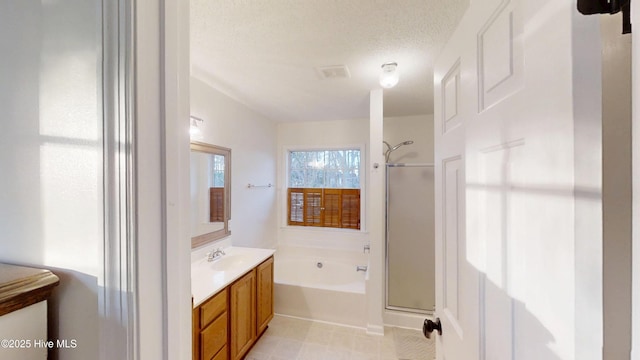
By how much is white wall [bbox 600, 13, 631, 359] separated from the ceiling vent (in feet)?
5.79

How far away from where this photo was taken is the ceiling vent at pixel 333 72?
6.32 ft

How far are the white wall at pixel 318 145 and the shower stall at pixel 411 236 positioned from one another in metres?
0.41

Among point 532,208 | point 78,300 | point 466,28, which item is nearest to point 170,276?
point 78,300

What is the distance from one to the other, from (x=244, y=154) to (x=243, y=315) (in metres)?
1.71

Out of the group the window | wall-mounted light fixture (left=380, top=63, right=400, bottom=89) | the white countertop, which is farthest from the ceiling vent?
the white countertop

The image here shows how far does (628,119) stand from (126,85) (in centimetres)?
79

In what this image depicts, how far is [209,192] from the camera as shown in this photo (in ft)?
7.95

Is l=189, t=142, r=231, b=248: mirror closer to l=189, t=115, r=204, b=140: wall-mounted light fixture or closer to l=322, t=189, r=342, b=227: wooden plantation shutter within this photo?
l=189, t=115, r=204, b=140: wall-mounted light fixture

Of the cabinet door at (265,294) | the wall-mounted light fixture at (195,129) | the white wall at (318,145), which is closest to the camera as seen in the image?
the wall-mounted light fixture at (195,129)

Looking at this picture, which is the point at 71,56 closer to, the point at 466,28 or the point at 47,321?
the point at 47,321

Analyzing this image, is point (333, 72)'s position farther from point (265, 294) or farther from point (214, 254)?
point (265, 294)

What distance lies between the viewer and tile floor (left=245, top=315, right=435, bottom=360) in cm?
210

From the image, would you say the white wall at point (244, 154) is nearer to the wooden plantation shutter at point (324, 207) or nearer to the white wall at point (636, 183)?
the wooden plantation shutter at point (324, 207)

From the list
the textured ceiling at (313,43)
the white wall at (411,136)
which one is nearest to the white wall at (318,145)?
the white wall at (411,136)
